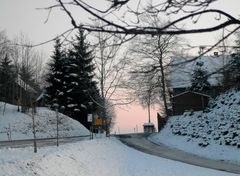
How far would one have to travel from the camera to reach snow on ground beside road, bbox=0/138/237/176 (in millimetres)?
13641

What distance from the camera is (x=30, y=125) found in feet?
143

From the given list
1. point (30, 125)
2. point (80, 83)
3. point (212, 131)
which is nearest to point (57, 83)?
point (80, 83)

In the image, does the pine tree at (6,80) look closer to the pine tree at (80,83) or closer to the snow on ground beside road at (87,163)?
the pine tree at (80,83)

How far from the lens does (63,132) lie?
1777 inches

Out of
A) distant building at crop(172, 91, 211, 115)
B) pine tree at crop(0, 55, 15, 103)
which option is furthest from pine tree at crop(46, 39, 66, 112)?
distant building at crop(172, 91, 211, 115)

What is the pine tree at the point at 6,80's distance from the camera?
Result: 53.4m

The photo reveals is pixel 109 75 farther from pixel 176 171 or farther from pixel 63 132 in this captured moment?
pixel 176 171

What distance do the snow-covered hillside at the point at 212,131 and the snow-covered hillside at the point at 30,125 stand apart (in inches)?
453

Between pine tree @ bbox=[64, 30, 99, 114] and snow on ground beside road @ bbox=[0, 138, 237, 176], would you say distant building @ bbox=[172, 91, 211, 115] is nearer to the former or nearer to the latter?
pine tree @ bbox=[64, 30, 99, 114]

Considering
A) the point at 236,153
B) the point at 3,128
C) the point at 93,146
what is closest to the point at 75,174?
the point at 93,146

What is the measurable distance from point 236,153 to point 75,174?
38.7 feet

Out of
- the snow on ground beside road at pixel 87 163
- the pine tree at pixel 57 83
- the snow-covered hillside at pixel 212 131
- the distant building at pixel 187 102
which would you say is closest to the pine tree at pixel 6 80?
the pine tree at pixel 57 83

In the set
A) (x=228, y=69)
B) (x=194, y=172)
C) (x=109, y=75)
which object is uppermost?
(x=109, y=75)

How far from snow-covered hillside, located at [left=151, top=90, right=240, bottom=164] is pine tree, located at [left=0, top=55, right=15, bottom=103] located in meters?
22.7
